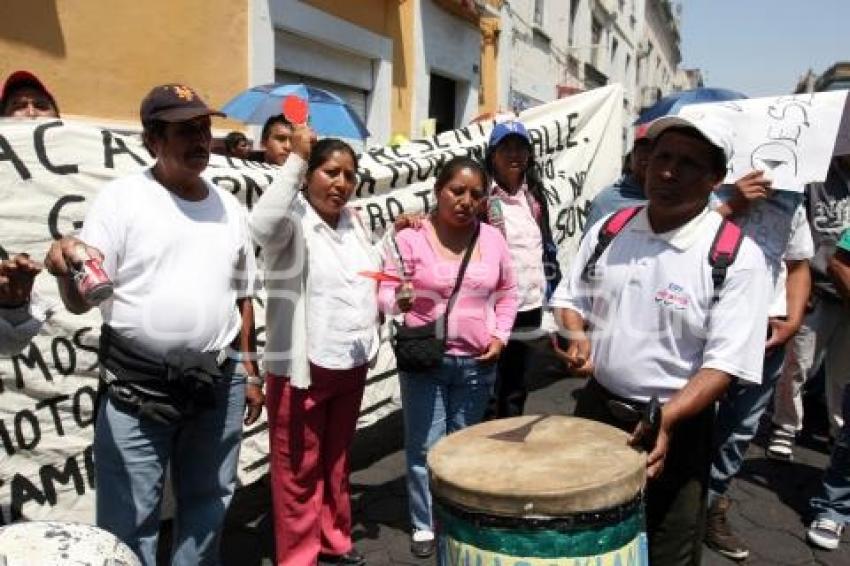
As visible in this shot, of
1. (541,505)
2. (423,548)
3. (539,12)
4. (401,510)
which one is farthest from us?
(539,12)

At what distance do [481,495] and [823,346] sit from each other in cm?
348

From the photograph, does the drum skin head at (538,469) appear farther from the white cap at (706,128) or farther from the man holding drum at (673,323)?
the white cap at (706,128)

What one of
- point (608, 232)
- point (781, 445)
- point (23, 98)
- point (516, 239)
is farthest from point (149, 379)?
point (781, 445)

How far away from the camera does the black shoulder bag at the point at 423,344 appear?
3158 millimetres

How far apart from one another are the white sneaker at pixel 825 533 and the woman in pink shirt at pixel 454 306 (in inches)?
69.1

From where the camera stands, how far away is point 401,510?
12.8 feet

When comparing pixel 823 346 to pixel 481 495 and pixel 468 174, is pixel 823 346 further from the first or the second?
pixel 481 495

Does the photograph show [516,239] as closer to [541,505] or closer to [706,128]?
[706,128]

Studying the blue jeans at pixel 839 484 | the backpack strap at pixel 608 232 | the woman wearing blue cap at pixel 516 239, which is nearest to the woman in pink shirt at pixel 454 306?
the woman wearing blue cap at pixel 516 239

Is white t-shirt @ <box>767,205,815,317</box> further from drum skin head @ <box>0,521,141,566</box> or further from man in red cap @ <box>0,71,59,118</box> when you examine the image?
man in red cap @ <box>0,71,59,118</box>

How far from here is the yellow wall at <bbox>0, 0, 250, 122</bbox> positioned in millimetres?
4816

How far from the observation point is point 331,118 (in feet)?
15.5

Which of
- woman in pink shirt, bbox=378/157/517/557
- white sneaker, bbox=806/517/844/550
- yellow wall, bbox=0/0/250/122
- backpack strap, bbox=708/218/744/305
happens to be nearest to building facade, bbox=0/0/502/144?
yellow wall, bbox=0/0/250/122

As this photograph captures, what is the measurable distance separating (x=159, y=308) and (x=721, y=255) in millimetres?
1676
